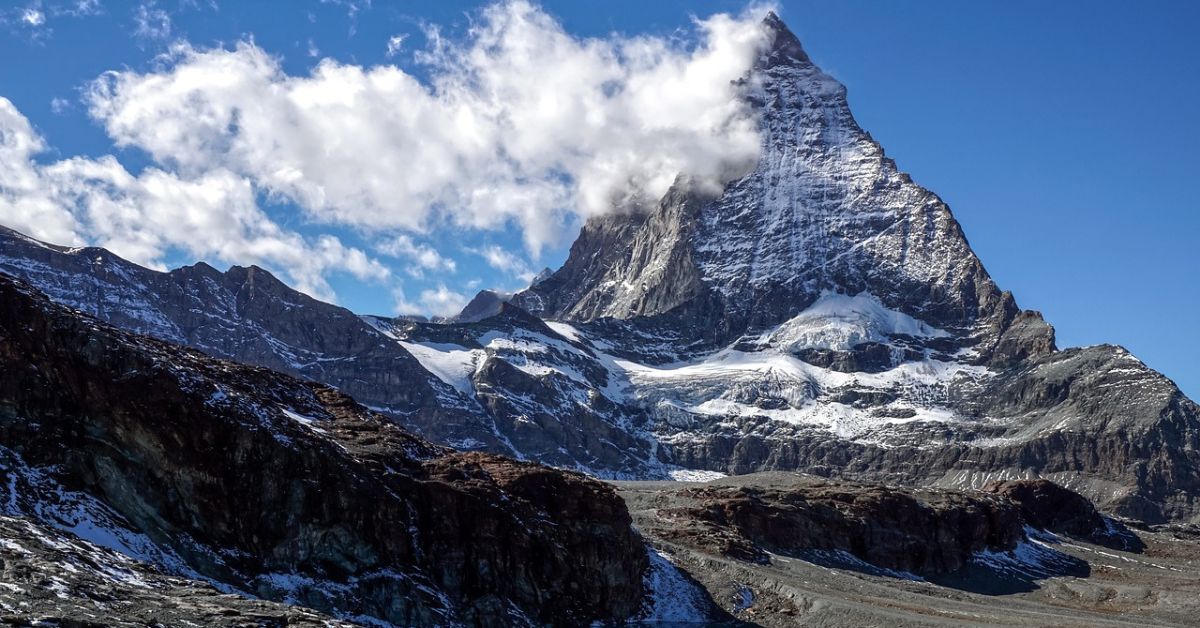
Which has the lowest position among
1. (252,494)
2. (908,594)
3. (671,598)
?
(671,598)

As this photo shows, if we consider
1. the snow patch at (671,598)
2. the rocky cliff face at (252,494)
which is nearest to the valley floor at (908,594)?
the snow patch at (671,598)

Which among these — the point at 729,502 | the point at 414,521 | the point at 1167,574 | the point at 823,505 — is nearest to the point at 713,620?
the point at 414,521

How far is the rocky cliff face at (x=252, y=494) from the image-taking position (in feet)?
247

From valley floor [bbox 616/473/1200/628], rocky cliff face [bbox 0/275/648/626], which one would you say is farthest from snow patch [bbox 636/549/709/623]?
rocky cliff face [bbox 0/275/648/626]

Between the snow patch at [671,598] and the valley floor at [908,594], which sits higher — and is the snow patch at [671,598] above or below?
below

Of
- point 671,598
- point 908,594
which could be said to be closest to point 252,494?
point 671,598

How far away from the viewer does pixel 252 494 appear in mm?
83875

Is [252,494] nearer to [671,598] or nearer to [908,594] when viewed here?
[671,598]

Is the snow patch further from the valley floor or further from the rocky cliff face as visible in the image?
the rocky cliff face

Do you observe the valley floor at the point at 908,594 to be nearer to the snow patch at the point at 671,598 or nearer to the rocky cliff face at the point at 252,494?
the snow patch at the point at 671,598

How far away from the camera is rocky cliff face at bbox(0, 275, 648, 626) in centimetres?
7525

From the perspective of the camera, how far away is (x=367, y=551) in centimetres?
8619

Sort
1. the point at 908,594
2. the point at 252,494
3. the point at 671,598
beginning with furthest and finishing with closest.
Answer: the point at 908,594 → the point at 671,598 → the point at 252,494

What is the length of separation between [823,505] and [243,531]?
4014 inches
